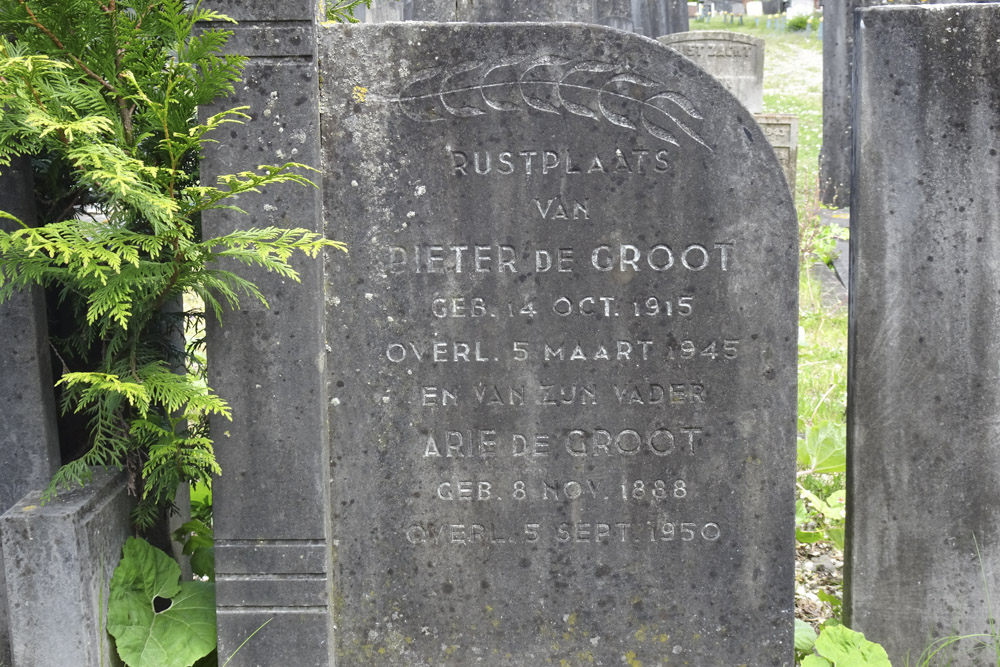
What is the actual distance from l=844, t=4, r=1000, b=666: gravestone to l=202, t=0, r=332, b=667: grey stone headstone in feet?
5.75

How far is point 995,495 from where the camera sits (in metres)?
3.07

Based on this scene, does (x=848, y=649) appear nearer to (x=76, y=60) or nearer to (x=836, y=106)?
(x=76, y=60)

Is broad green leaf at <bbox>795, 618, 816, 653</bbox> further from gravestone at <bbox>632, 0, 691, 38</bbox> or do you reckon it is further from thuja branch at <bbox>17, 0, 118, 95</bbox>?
gravestone at <bbox>632, 0, 691, 38</bbox>

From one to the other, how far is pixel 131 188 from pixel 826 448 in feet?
10.4

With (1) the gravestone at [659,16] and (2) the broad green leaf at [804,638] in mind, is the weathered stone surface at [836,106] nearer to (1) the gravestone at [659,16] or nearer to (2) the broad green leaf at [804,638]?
(1) the gravestone at [659,16]

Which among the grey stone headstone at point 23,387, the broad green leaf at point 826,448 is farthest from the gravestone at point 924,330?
the grey stone headstone at point 23,387

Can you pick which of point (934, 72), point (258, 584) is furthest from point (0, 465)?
point (934, 72)

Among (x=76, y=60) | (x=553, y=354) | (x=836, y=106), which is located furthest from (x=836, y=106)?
(x=76, y=60)

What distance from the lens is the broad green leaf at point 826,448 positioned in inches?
164

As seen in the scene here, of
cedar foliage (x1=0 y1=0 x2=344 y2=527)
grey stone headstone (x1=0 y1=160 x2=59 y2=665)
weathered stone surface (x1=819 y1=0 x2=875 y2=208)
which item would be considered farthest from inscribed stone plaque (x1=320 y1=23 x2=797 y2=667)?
weathered stone surface (x1=819 y1=0 x2=875 y2=208)

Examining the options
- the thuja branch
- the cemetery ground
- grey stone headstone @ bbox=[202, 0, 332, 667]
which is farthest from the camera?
the cemetery ground

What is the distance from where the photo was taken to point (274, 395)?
275 centimetres

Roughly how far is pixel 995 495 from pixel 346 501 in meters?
2.11

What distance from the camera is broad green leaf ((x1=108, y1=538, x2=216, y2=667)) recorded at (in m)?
2.74
